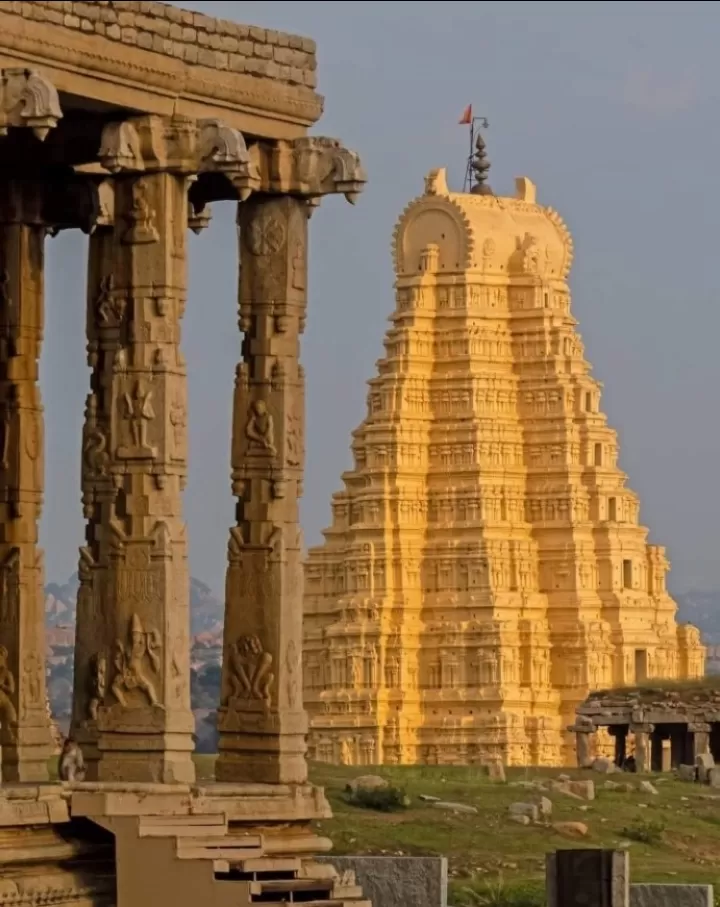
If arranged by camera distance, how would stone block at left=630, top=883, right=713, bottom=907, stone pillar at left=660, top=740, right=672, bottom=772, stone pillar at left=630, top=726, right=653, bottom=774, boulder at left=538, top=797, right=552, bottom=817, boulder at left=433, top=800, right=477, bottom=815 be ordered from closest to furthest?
stone block at left=630, top=883, right=713, bottom=907, boulder at left=433, top=800, right=477, bottom=815, boulder at left=538, top=797, right=552, bottom=817, stone pillar at left=630, top=726, right=653, bottom=774, stone pillar at left=660, top=740, right=672, bottom=772

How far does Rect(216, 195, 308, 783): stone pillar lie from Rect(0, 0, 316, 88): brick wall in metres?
1.22

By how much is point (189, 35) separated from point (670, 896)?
28.9ft

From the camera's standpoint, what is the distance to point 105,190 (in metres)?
35.1

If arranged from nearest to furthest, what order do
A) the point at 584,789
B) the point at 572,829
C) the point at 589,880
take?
the point at 589,880 < the point at 572,829 < the point at 584,789

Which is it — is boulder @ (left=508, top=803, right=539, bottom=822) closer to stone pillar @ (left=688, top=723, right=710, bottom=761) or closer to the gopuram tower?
stone pillar @ (left=688, top=723, right=710, bottom=761)

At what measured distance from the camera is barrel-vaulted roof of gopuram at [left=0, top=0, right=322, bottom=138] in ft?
106

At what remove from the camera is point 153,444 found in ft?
110

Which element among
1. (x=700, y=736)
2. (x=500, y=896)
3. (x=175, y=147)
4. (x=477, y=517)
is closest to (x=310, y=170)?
(x=175, y=147)

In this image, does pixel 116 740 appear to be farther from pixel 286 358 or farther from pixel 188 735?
pixel 286 358

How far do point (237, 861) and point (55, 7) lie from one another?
7054 millimetres

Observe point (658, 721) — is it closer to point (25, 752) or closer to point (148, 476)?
point (25, 752)

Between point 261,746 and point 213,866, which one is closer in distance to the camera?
point 213,866

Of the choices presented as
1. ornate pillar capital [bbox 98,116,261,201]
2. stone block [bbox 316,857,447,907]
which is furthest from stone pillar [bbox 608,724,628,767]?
ornate pillar capital [bbox 98,116,261,201]

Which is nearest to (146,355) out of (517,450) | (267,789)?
(267,789)
